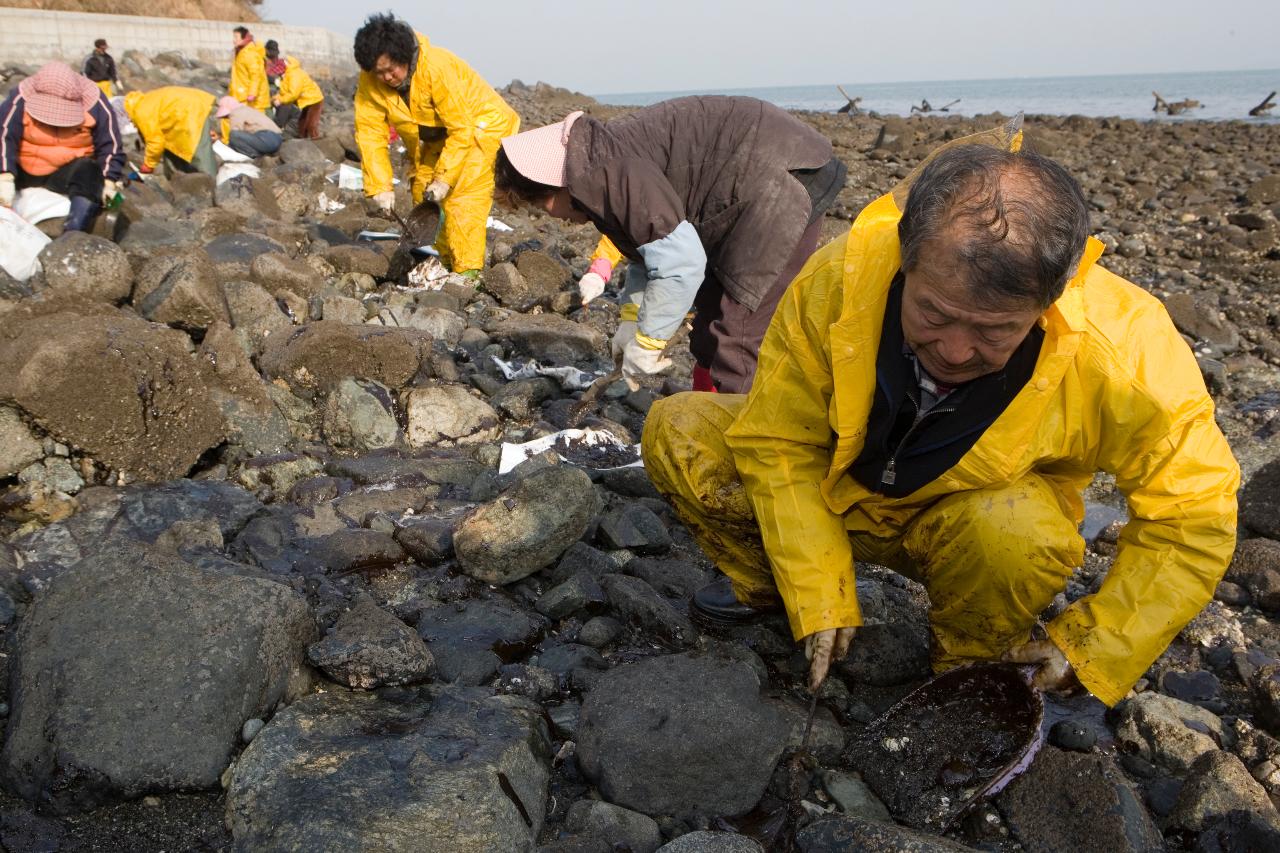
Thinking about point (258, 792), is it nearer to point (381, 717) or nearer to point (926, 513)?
point (381, 717)

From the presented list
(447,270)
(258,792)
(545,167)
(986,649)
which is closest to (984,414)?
(986,649)

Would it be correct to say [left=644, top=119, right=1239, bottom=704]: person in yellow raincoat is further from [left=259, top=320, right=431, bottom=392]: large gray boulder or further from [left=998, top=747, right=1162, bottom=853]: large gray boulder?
[left=259, top=320, right=431, bottom=392]: large gray boulder

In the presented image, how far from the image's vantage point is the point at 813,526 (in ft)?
6.63

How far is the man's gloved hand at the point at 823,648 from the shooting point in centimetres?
193

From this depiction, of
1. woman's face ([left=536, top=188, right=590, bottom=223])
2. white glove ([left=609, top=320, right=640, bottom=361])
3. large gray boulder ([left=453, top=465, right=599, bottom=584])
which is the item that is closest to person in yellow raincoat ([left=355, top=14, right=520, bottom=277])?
white glove ([left=609, top=320, right=640, bottom=361])

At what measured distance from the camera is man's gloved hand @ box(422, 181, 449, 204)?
5633 mm

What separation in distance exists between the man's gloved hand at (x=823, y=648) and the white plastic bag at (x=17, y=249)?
4083mm

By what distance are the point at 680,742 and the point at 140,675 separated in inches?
40.6

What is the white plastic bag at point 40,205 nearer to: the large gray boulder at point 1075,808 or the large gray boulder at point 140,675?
the large gray boulder at point 140,675

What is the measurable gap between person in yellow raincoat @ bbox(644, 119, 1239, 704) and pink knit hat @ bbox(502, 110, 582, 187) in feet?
4.27

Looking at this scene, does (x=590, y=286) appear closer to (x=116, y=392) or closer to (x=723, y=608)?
(x=116, y=392)

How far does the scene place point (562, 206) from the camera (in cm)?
324

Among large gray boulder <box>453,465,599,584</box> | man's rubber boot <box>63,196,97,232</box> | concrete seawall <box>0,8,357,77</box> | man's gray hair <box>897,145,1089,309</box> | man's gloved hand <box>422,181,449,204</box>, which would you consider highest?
man's gray hair <box>897,145,1089,309</box>

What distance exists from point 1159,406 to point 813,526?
69 cm
